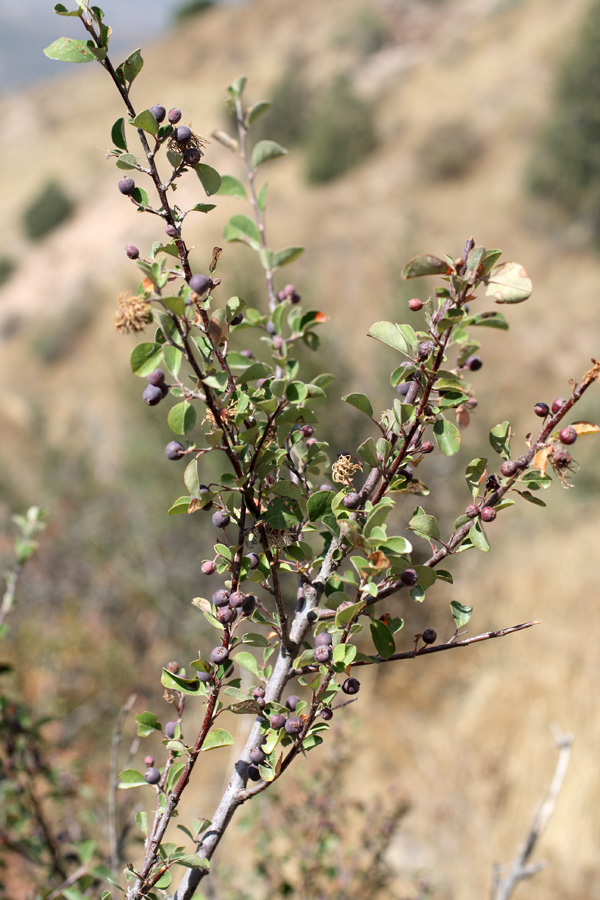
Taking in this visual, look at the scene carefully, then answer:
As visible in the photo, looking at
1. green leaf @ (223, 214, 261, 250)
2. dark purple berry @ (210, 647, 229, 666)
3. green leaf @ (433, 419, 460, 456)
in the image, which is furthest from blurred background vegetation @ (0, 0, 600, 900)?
dark purple berry @ (210, 647, 229, 666)

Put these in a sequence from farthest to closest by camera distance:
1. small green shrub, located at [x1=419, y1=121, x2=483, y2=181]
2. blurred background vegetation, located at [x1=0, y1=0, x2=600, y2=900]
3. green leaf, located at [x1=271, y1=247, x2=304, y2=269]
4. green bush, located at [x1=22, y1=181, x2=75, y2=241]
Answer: green bush, located at [x1=22, y1=181, x2=75, y2=241], small green shrub, located at [x1=419, y1=121, x2=483, y2=181], blurred background vegetation, located at [x1=0, y1=0, x2=600, y2=900], green leaf, located at [x1=271, y1=247, x2=304, y2=269]

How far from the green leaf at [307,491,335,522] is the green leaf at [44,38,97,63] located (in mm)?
575

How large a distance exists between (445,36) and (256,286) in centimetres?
2128

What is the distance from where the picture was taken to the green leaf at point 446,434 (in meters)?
0.78

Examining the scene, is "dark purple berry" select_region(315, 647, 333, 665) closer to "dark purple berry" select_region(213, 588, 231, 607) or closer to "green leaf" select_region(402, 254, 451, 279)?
"dark purple berry" select_region(213, 588, 231, 607)

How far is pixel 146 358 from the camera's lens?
699 millimetres

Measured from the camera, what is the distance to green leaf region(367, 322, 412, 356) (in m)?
0.77

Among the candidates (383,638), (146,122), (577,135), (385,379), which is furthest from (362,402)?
(577,135)

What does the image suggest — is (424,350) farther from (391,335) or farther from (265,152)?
(265,152)

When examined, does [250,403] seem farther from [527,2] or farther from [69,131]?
[69,131]

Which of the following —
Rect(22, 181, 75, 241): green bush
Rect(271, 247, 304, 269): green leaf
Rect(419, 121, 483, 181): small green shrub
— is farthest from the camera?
Rect(22, 181, 75, 241): green bush

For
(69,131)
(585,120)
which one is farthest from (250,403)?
(69,131)

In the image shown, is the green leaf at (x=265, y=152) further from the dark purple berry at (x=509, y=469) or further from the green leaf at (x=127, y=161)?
the dark purple berry at (x=509, y=469)

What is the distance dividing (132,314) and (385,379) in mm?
5558
